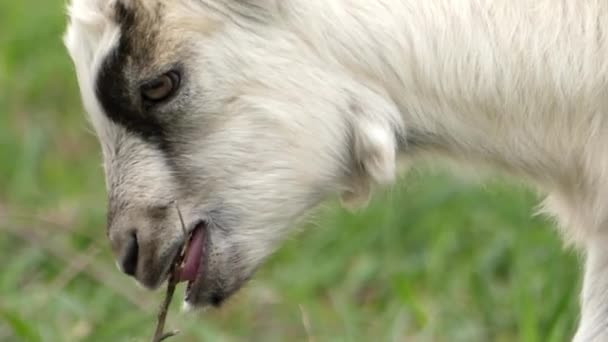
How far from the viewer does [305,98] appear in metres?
3.35

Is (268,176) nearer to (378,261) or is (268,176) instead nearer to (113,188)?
(113,188)

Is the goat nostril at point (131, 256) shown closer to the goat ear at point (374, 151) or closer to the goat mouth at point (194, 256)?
the goat mouth at point (194, 256)

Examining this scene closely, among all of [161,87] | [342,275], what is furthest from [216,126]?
[342,275]

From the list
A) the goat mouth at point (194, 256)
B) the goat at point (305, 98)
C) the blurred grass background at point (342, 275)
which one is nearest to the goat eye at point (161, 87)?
the goat at point (305, 98)

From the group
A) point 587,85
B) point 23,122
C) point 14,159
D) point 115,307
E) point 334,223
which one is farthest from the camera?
point 23,122

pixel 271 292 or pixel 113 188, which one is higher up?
pixel 113 188

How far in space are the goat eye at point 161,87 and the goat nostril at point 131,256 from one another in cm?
27

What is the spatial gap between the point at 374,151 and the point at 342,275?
86.0 inches

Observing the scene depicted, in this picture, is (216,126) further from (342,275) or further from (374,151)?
(342,275)

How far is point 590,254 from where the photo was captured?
3.60 meters

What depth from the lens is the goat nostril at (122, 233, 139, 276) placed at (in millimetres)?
3400

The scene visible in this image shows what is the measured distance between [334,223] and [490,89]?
253 centimetres

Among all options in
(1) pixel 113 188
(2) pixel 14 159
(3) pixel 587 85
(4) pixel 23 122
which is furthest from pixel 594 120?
(4) pixel 23 122

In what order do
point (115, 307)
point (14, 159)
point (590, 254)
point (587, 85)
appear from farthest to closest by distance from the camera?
point (14, 159), point (115, 307), point (590, 254), point (587, 85)
